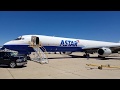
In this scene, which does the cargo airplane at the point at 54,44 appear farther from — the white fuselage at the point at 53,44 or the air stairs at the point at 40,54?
the air stairs at the point at 40,54

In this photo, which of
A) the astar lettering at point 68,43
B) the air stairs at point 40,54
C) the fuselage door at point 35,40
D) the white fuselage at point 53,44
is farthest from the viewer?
the astar lettering at point 68,43

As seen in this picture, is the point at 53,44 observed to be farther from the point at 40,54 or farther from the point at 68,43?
the point at 40,54

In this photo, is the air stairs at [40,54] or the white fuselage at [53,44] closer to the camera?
the air stairs at [40,54]

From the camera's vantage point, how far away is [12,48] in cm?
2448

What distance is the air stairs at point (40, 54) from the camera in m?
22.3

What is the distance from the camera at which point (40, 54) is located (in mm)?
23719

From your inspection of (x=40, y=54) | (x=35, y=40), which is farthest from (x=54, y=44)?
(x=40, y=54)

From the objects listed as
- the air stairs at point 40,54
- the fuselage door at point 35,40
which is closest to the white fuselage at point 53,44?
the fuselage door at point 35,40

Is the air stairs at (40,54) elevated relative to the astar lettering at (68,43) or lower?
lower

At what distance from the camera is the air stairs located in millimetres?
22328

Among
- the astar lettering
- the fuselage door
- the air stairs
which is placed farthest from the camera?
the astar lettering

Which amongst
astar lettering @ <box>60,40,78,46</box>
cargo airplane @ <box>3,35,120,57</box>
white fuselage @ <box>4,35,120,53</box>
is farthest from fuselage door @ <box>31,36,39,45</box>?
astar lettering @ <box>60,40,78,46</box>

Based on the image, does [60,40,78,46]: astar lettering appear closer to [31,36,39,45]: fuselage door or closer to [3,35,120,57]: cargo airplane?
[3,35,120,57]: cargo airplane
